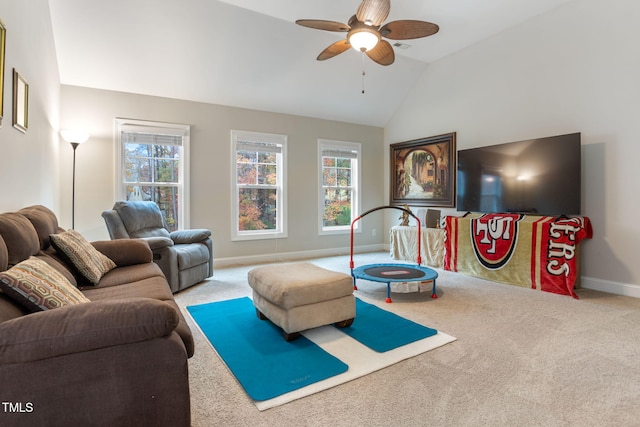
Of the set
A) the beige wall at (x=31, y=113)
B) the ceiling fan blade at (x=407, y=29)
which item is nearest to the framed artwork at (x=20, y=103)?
the beige wall at (x=31, y=113)

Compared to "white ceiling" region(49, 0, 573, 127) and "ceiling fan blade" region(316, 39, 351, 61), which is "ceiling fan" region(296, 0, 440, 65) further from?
"white ceiling" region(49, 0, 573, 127)

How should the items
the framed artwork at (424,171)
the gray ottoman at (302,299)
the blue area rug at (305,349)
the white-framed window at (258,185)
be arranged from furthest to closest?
the framed artwork at (424,171), the white-framed window at (258,185), the gray ottoman at (302,299), the blue area rug at (305,349)

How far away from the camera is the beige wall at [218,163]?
4.34 metres

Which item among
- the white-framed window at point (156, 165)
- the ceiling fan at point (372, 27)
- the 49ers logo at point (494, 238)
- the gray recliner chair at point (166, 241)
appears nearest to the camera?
the ceiling fan at point (372, 27)

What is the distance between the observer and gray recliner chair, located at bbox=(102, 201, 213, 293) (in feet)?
11.6

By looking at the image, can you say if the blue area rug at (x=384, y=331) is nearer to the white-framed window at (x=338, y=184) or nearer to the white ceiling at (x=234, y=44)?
the white-framed window at (x=338, y=184)

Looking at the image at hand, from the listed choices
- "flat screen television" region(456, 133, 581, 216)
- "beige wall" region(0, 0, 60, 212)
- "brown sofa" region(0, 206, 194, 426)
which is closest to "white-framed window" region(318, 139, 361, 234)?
"flat screen television" region(456, 133, 581, 216)

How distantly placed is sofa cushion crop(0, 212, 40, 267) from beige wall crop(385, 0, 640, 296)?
5147 mm

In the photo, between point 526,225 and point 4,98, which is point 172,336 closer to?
point 4,98

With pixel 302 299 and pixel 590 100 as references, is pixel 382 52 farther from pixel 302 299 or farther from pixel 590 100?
pixel 590 100

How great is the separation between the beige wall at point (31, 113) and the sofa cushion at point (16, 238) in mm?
439

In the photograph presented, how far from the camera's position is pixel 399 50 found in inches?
200

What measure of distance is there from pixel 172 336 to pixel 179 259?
2572 millimetres

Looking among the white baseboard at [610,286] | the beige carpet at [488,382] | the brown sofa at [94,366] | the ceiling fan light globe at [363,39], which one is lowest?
the beige carpet at [488,382]
